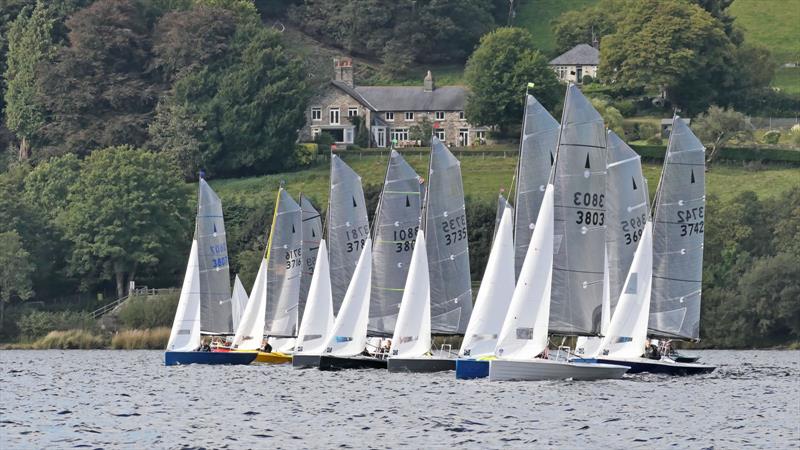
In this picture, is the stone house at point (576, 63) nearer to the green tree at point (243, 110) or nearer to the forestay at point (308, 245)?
the green tree at point (243, 110)

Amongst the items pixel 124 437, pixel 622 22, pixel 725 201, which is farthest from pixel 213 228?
pixel 622 22

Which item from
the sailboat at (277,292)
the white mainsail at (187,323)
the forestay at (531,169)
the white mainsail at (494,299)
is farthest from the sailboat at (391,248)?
the white mainsail at (187,323)

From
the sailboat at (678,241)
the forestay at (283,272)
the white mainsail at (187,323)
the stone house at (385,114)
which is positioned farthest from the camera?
the stone house at (385,114)

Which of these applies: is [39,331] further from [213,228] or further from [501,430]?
[501,430]

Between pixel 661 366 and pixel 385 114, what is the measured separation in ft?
294

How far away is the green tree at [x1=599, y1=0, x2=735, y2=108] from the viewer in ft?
492

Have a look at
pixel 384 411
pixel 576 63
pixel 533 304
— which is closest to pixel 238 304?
pixel 533 304

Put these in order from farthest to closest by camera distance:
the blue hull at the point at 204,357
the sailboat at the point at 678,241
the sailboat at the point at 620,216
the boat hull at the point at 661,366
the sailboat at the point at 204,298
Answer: the sailboat at the point at 204,298, the blue hull at the point at 204,357, the sailboat at the point at 678,241, the sailboat at the point at 620,216, the boat hull at the point at 661,366

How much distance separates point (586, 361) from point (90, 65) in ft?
282

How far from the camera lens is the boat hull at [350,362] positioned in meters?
69.6

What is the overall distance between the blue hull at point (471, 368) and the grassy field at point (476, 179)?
5825 cm

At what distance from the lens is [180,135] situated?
5433 inches

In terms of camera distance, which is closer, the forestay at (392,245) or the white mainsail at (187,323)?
the forestay at (392,245)

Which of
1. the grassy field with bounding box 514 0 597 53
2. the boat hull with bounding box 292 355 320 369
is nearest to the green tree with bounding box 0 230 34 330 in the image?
the boat hull with bounding box 292 355 320 369
